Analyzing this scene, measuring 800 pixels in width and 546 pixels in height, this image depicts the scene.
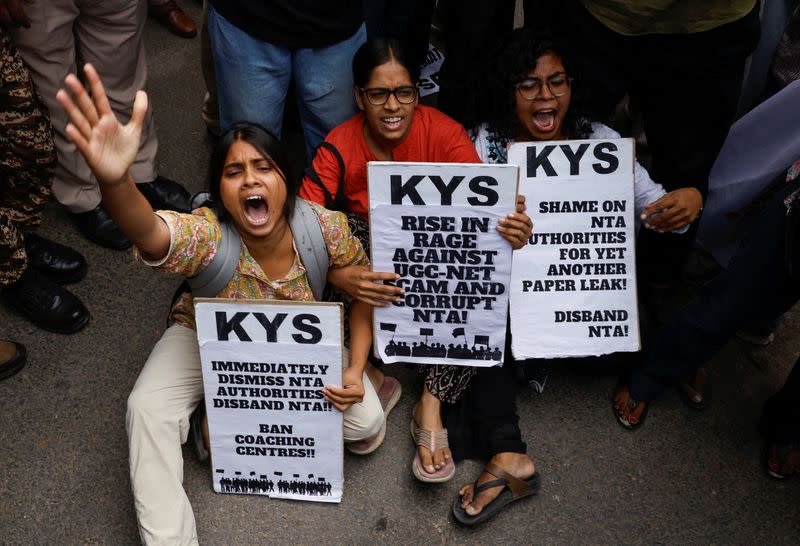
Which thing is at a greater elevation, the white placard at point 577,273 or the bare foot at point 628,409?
the white placard at point 577,273

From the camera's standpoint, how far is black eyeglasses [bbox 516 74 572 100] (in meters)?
3.04

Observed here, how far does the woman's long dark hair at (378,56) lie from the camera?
2.98 m

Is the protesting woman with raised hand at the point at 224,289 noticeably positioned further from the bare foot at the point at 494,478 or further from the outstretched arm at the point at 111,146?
the bare foot at the point at 494,478

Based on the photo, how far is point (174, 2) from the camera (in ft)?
15.9

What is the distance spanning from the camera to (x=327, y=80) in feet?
10.5

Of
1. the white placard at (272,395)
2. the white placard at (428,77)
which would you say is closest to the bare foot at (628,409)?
the white placard at (272,395)

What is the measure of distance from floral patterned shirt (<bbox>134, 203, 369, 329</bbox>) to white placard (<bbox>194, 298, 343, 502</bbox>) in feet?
0.43

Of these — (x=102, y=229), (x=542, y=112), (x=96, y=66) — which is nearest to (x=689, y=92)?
(x=542, y=112)

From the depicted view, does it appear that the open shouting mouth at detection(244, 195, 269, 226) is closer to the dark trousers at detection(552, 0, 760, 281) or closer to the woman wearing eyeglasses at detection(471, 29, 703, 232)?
the woman wearing eyeglasses at detection(471, 29, 703, 232)

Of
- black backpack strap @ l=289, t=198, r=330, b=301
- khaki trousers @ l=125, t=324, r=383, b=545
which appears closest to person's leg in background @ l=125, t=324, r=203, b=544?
khaki trousers @ l=125, t=324, r=383, b=545

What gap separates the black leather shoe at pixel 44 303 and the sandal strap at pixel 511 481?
1.80 m

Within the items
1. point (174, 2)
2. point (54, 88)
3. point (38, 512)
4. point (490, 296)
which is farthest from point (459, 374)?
point (174, 2)

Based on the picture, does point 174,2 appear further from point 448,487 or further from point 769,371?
point 769,371

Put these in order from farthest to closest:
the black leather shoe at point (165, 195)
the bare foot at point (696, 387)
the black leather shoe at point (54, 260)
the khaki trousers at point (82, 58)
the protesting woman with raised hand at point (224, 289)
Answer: the black leather shoe at point (165, 195), the black leather shoe at point (54, 260), the bare foot at point (696, 387), the khaki trousers at point (82, 58), the protesting woman with raised hand at point (224, 289)
